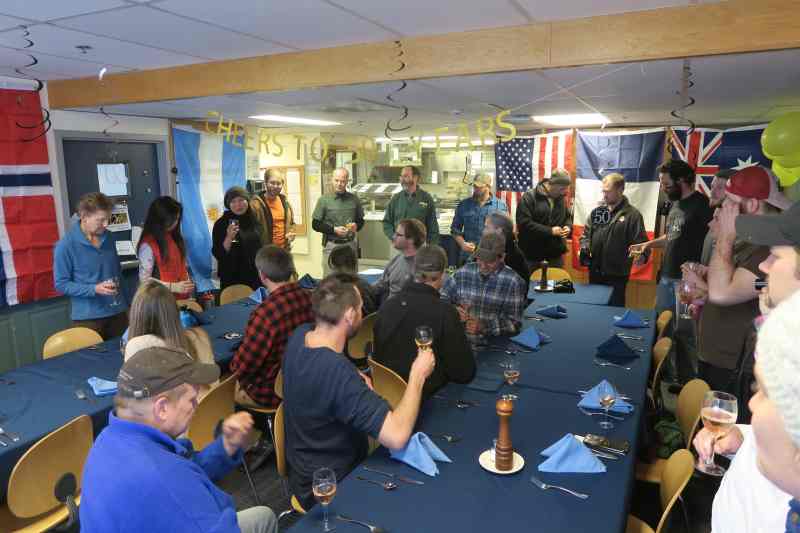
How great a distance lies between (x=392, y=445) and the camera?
6.30 feet

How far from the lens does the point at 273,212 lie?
21.1ft

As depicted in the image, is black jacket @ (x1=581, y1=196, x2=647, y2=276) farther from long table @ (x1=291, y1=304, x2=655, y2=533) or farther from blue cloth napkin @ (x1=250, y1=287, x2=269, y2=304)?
blue cloth napkin @ (x1=250, y1=287, x2=269, y2=304)

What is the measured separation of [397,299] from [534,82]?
86.0 inches

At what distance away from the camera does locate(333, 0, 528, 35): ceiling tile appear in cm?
243

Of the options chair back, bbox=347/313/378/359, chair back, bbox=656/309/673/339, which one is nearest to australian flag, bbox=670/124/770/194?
chair back, bbox=656/309/673/339

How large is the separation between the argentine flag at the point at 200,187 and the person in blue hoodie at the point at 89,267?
240 centimetres

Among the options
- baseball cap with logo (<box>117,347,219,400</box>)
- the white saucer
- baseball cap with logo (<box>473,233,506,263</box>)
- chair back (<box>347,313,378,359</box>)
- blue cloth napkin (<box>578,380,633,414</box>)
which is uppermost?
baseball cap with logo (<box>473,233,506,263</box>)

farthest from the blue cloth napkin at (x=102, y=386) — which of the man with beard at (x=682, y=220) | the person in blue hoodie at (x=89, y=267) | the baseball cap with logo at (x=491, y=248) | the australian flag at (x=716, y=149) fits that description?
the australian flag at (x=716, y=149)

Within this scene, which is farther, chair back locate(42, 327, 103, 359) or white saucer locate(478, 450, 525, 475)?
chair back locate(42, 327, 103, 359)

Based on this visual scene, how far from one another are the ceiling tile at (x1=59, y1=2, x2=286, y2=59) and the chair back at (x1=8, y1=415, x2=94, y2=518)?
6.55 feet

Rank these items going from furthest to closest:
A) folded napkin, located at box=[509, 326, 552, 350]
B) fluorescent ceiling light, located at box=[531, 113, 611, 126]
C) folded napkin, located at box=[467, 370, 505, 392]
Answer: fluorescent ceiling light, located at box=[531, 113, 611, 126], folded napkin, located at box=[509, 326, 552, 350], folded napkin, located at box=[467, 370, 505, 392]

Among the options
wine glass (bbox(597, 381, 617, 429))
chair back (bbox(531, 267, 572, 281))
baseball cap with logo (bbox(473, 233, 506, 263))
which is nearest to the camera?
wine glass (bbox(597, 381, 617, 429))

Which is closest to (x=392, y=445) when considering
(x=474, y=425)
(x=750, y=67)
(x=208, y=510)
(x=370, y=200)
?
(x=474, y=425)

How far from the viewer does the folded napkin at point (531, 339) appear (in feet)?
10.9
